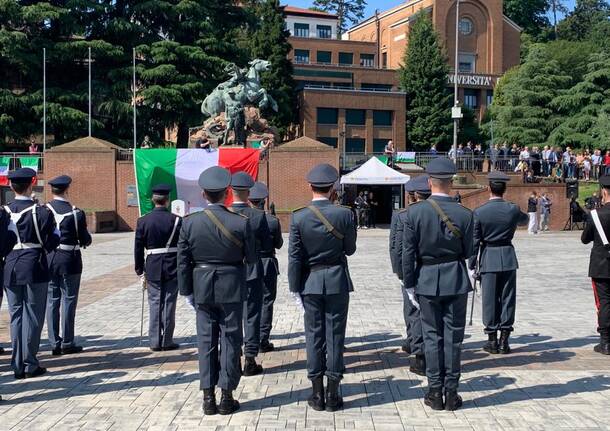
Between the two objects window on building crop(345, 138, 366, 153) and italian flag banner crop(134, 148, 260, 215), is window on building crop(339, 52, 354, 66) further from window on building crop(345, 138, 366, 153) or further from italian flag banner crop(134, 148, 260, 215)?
italian flag banner crop(134, 148, 260, 215)

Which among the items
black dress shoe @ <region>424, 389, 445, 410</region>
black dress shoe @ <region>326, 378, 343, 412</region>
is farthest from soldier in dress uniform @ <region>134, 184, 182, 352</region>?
black dress shoe @ <region>424, 389, 445, 410</region>

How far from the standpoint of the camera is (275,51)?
2221 inches

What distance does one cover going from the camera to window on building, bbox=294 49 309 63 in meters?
73.0

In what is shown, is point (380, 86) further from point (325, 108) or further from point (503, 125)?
point (503, 125)

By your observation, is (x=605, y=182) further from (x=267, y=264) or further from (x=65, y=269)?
(x=65, y=269)

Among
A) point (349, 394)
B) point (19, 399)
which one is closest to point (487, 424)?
point (349, 394)

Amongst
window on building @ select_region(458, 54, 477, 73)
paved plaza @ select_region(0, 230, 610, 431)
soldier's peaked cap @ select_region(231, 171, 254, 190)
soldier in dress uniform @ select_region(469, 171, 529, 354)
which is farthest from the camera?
window on building @ select_region(458, 54, 477, 73)

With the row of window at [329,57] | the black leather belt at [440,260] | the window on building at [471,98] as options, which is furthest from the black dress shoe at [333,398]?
the row of window at [329,57]

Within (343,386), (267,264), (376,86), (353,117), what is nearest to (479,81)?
(376,86)

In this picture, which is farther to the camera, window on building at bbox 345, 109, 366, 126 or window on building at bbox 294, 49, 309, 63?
window on building at bbox 294, 49, 309, 63

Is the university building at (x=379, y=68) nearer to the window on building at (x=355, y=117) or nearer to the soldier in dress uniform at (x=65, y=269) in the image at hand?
the window on building at (x=355, y=117)

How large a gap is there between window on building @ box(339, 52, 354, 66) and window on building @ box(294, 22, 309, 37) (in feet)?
34.9

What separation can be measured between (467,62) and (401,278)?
67.4 metres

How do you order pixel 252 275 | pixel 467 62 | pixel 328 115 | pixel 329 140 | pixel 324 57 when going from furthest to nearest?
pixel 324 57
pixel 467 62
pixel 329 140
pixel 328 115
pixel 252 275
